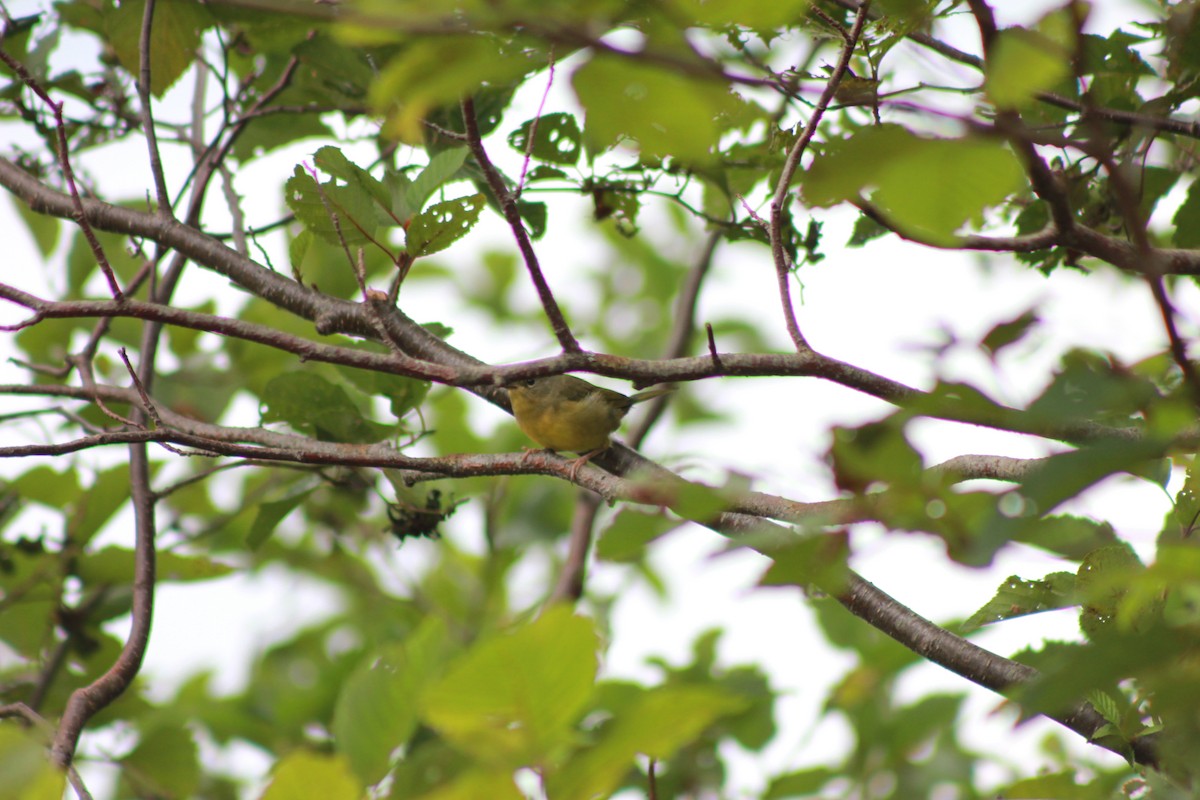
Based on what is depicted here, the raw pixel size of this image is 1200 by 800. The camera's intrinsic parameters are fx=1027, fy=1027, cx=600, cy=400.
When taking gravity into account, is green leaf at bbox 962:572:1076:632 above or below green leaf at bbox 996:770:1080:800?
above

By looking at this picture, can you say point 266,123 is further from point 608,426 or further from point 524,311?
point 524,311

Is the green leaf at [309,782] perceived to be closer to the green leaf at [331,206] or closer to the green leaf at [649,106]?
the green leaf at [649,106]

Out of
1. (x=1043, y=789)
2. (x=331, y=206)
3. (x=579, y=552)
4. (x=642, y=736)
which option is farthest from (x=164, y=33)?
(x=1043, y=789)

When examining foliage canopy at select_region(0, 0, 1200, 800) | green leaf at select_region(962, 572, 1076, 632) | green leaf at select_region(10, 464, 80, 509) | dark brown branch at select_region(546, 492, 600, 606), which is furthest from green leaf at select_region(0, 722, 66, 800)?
dark brown branch at select_region(546, 492, 600, 606)

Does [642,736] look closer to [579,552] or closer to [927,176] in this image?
[927,176]

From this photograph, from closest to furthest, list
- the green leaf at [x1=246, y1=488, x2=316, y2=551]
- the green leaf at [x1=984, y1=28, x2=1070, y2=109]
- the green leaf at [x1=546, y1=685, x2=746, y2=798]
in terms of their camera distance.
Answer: the green leaf at [x1=984, y1=28, x2=1070, y2=109] < the green leaf at [x1=546, y1=685, x2=746, y2=798] < the green leaf at [x1=246, y1=488, x2=316, y2=551]

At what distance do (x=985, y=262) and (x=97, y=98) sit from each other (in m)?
4.63

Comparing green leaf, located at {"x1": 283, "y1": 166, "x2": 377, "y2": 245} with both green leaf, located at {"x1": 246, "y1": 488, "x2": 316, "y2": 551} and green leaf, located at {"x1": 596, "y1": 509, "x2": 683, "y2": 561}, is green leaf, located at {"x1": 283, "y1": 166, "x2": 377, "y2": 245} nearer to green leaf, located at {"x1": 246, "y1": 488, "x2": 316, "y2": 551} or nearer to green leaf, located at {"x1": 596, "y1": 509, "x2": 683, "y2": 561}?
green leaf, located at {"x1": 246, "y1": 488, "x2": 316, "y2": 551}

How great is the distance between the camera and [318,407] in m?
3.12

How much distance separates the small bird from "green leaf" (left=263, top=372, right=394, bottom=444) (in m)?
1.54

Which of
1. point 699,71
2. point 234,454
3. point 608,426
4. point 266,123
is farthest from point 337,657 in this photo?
point 699,71

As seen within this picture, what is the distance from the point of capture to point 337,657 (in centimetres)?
487

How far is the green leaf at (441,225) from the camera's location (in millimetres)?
2188

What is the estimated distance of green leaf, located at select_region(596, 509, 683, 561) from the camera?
121cm
